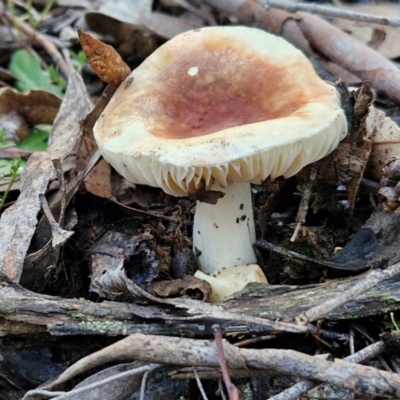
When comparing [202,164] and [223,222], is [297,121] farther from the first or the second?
[223,222]

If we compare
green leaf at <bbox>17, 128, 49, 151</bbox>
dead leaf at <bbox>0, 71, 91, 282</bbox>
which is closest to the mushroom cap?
dead leaf at <bbox>0, 71, 91, 282</bbox>

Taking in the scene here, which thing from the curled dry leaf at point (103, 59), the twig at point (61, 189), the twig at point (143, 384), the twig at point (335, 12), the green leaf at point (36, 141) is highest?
the twig at point (335, 12)

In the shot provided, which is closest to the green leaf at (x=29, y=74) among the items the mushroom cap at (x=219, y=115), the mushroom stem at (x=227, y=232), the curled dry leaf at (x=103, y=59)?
the curled dry leaf at (x=103, y=59)

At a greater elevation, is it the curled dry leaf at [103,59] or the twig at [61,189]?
the curled dry leaf at [103,59]

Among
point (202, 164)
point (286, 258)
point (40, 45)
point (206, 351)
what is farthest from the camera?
point (40, 45)

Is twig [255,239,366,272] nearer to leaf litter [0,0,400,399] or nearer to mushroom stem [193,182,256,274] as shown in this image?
leaf litter [0,0,400,399]

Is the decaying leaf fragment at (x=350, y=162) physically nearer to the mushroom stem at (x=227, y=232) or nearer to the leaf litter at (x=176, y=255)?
the leaf litter at (x=176, y=255)

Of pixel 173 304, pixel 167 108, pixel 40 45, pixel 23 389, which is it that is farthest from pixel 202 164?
pixel 40 45
